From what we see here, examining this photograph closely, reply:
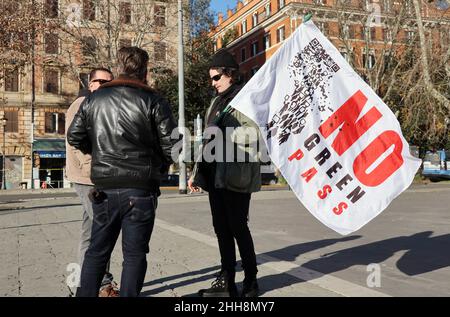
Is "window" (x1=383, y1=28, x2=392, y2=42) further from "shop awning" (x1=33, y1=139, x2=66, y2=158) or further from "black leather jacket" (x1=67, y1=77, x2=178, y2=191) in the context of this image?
"black leather jacket" (x1=67, y1=77, x2=178, y2=191)

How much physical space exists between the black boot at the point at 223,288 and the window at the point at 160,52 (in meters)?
26.2

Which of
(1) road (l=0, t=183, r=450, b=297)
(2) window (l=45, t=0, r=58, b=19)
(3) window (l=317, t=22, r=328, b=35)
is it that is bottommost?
(1) road (l=0, t=183, r=450, b=297)

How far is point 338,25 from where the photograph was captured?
27797 millimetres

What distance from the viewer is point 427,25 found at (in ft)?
58.0

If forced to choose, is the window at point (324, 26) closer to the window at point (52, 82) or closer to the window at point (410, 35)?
the window at point (410, 35)

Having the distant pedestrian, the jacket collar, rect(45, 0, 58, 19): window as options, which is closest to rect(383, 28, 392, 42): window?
rect(45, 0, 58, 19): window

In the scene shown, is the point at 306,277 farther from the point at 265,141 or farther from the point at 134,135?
the point at 134,135

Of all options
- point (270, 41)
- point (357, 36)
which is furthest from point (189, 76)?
point (270, 41)

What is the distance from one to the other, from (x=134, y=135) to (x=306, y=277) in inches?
92.7

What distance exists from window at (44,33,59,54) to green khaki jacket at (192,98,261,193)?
83.2 feet

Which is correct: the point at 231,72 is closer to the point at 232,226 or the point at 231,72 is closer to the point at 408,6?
the point at 232,226

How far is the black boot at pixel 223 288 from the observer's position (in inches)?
152

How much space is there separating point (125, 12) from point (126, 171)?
2682 cm

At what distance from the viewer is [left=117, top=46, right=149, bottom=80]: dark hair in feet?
10.3
